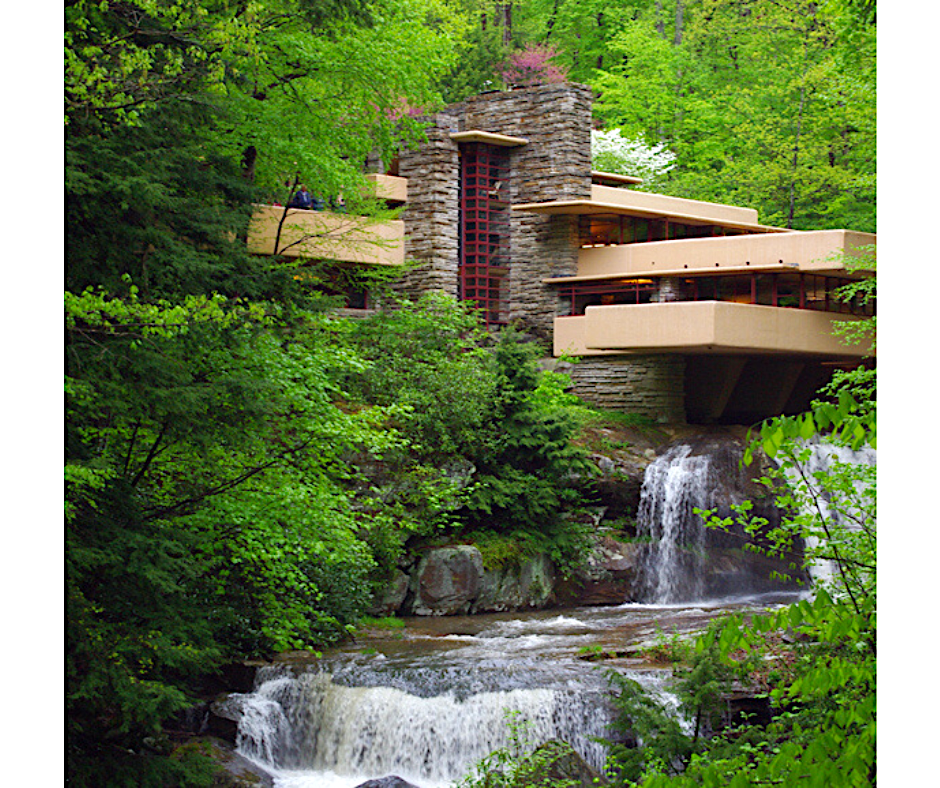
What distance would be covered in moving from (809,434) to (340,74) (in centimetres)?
1293

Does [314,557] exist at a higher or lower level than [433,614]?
higher

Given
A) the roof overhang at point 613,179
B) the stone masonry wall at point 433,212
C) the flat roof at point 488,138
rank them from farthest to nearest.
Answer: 1. the roof overhang at point 613,179
2. the flat roof at point 488,138
3. the stone masonry wall at point 433,212

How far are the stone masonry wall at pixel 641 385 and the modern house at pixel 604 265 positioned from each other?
29 mm

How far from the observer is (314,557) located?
39.6 feet

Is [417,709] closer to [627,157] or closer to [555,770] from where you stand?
[555,770]

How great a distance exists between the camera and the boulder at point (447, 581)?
52.8ft

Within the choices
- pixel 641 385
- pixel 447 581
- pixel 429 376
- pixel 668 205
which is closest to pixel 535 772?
pixel 447 581

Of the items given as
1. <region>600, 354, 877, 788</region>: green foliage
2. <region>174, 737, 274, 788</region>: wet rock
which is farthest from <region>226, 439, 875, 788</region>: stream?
<region>600, 354, 877, 788</region>: green foliage

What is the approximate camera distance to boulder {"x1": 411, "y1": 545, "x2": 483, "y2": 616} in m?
16.1

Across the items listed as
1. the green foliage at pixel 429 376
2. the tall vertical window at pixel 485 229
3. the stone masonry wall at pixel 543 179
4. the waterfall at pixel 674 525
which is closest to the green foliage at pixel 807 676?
the green foliage at pixel 429 376

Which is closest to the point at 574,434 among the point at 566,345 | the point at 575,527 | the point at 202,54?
the point at 575,527

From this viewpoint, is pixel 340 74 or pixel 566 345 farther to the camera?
pixel 566 345

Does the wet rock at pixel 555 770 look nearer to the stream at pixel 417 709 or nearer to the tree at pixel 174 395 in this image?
the stream at pixel 417 709
